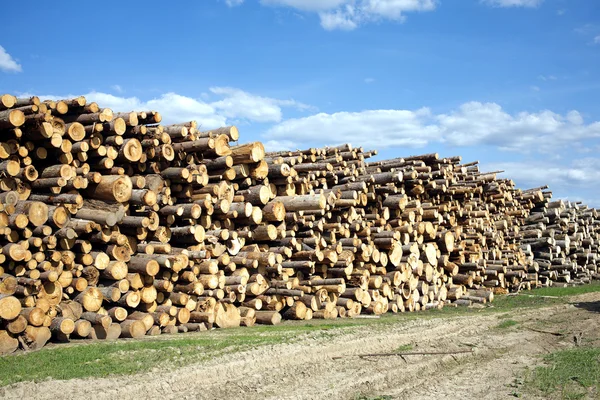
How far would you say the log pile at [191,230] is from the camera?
9.58 m

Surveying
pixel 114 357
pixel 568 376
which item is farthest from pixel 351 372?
pixel 114 357

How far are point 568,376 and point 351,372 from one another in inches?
101

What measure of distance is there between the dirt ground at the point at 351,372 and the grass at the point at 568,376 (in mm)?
251

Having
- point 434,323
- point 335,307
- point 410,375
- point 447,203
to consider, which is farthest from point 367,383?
point 447,203

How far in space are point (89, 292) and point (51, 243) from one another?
1075 mm

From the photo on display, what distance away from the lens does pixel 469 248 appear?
62.1 feet

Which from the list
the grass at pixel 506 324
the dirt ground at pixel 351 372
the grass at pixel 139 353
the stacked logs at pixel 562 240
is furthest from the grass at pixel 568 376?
the stacked logs at pixel 562 240

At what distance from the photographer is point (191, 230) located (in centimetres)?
1127

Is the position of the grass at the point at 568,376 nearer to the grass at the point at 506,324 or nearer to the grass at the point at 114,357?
the grass at the point at 506,324

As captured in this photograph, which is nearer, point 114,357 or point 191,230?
point 114,357

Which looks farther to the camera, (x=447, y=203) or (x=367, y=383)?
(x=447, y=203)

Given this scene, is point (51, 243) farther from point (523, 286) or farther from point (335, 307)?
point (523, 286)

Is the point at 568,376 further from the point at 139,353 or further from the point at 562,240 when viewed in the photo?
the point at 562,240

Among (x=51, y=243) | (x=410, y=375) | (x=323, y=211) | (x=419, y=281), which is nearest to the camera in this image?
(x=410, y=375)
